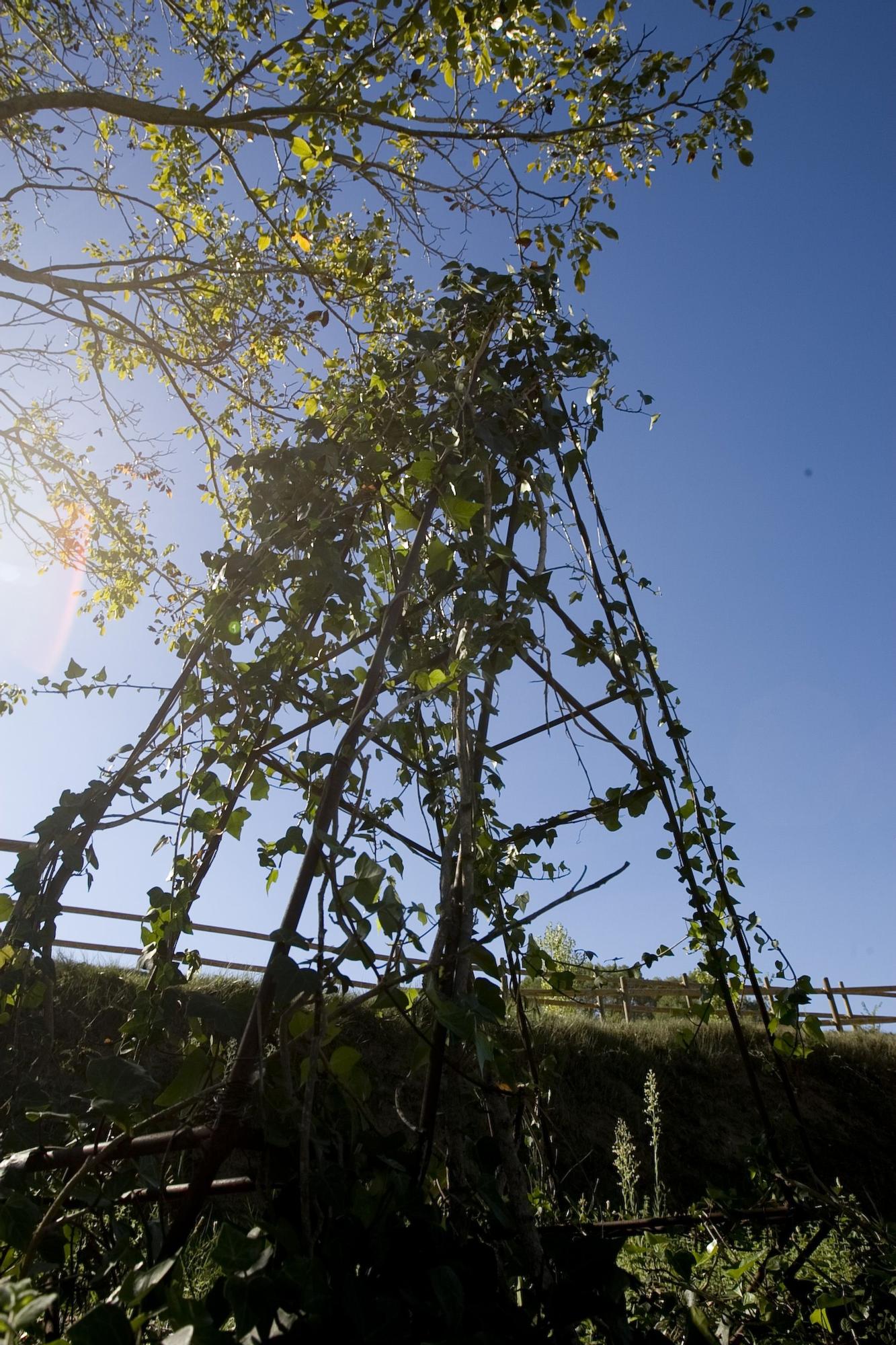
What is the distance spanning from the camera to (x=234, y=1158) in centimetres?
534

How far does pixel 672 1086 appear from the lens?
25.6 ft

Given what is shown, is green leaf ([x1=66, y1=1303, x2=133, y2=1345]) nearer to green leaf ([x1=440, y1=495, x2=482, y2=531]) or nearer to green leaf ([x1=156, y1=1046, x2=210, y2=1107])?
green leaf ([x1=156, y1=1046, x2=210, y2=1107])

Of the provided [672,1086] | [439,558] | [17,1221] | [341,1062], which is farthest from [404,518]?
[672,1086]

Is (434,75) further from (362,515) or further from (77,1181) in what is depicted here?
(77,1181)

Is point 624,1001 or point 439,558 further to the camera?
point 624,1001

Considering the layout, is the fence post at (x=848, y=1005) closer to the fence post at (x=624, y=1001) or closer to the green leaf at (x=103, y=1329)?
the fence post at (x=624, y=1001)

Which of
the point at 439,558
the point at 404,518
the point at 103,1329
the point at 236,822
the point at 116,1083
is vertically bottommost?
the point at 103,1329

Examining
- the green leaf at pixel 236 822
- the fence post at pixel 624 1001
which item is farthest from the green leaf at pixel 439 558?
the fence post at pixel 624 1001

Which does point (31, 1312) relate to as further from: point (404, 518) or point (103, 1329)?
point (404, 518)

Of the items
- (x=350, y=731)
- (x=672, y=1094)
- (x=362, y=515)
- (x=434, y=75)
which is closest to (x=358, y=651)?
(x=362, y=515)

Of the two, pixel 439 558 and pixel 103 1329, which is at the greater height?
pixel 439 558

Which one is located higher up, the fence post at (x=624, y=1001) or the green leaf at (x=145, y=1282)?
the fence post at (x=624, y=1001)

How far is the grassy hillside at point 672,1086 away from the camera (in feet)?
19.7

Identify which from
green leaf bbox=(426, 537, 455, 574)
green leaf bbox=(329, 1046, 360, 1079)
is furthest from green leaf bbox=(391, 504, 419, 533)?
green leaf bbox=(329, 1046, 360, 1079)
